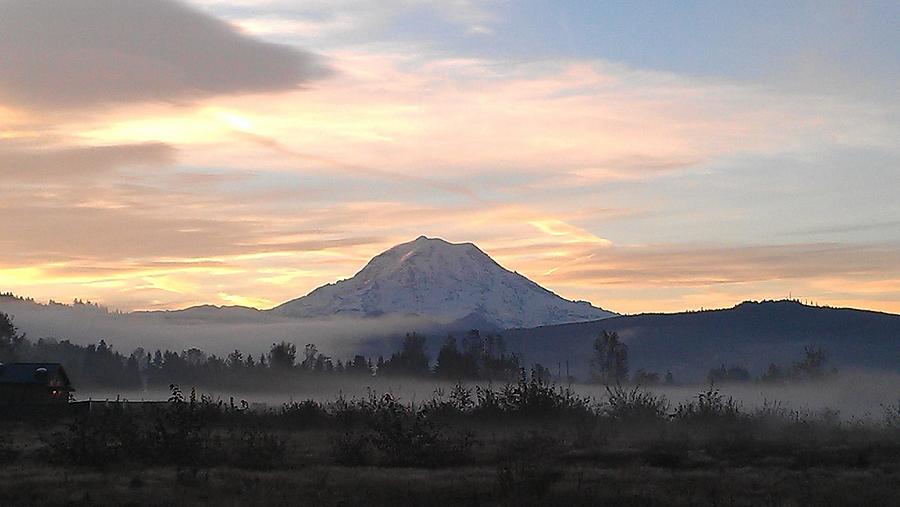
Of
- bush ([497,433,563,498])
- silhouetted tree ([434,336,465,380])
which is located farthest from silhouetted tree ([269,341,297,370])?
bush ([497,433,563,498])

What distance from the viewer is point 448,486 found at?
2956 cm

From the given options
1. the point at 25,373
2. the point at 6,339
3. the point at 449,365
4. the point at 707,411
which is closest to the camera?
the point at 707,411

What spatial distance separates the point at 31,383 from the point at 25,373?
1687mm

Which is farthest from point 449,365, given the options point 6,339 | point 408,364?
point 6,339

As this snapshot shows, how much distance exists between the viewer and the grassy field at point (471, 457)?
28.0 m

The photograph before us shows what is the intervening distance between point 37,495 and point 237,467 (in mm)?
8816

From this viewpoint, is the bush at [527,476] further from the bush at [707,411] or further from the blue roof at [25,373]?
the blue roof at [25,373]

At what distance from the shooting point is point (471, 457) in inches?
1490

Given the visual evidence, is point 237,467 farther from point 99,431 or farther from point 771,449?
point 771,449

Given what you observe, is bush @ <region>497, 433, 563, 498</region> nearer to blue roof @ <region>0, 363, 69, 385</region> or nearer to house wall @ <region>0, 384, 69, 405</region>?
house wall @ <region>0, 384, 69, 405</region>

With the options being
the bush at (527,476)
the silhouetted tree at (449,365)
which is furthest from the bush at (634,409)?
the silhouetted tree at (449,365)

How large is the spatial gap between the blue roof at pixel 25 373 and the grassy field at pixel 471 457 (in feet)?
90.0

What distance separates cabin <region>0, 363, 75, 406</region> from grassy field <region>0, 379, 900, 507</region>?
26.0m

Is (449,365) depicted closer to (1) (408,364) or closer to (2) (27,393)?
(1) (408,364)
